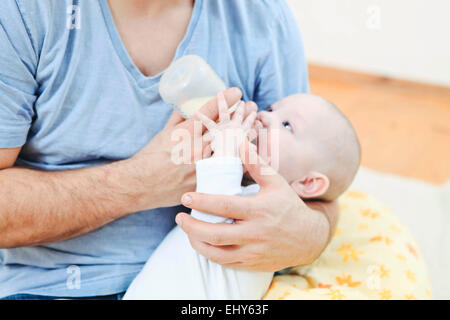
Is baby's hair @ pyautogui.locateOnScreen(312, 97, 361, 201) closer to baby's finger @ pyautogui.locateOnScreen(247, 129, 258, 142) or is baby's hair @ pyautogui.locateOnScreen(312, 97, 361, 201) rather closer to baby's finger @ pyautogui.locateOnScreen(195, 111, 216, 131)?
baby's finger @ pyautogui.locateOnScreen(247, 129, 258, 142)

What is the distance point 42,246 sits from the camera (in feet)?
3.39

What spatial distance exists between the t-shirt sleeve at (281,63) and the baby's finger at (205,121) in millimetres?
281

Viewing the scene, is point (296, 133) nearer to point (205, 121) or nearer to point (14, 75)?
point (205, 121)

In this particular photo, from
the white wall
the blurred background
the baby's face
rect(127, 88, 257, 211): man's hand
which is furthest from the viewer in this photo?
the white wall

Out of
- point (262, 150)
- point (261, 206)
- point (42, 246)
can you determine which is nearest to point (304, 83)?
point (262, 150)

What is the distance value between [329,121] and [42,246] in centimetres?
72

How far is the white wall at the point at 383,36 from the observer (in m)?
3.29

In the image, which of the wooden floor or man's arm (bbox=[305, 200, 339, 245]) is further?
the wooden floor

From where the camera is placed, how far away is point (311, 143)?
112 centimetres

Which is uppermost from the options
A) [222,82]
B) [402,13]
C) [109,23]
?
[109,23]

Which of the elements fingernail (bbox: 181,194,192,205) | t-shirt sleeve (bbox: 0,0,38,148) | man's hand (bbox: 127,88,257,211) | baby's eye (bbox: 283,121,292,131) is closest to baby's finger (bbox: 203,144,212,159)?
man's hand (bbox: 127,88,257,211)

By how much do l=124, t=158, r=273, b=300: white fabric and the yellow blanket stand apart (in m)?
0.16

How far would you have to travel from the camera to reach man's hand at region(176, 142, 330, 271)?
90 centimetres

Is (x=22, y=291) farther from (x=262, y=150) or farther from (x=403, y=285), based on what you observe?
(x=403, y=285)
